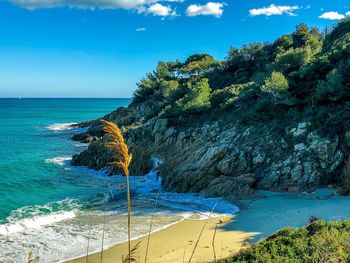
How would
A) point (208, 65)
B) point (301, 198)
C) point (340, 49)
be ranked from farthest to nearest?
point (208, 65) → point (340, 49) → point (301, 198)

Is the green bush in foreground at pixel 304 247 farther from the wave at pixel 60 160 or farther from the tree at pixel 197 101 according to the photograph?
the wave at pixel 60 160

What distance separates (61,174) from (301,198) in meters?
17.9

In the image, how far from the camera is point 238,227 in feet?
49.9

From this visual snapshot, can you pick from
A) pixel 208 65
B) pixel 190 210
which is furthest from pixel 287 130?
pixel 208 65

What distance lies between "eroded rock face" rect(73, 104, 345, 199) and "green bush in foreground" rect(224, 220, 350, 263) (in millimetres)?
9620

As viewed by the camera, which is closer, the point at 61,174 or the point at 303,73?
the point at 303,73

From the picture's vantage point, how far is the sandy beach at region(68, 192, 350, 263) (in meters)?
12.9

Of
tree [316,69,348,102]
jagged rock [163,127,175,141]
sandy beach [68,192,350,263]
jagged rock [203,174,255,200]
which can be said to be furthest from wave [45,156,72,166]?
tree [316,69,348,102]

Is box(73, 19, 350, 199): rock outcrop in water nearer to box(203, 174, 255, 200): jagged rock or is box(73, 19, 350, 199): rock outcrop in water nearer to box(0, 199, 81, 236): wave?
box(203, 174, 255, 200): jagged rock

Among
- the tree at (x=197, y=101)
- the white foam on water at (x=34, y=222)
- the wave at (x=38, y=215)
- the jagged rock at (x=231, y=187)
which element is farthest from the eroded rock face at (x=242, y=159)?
the white foam on water at (x=34, y=222)

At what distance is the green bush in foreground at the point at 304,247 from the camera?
27.4 feet

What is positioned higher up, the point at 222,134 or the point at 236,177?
the point at 222,134

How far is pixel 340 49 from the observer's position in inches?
1104

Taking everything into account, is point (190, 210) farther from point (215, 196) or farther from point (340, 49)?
point (340, 49)
